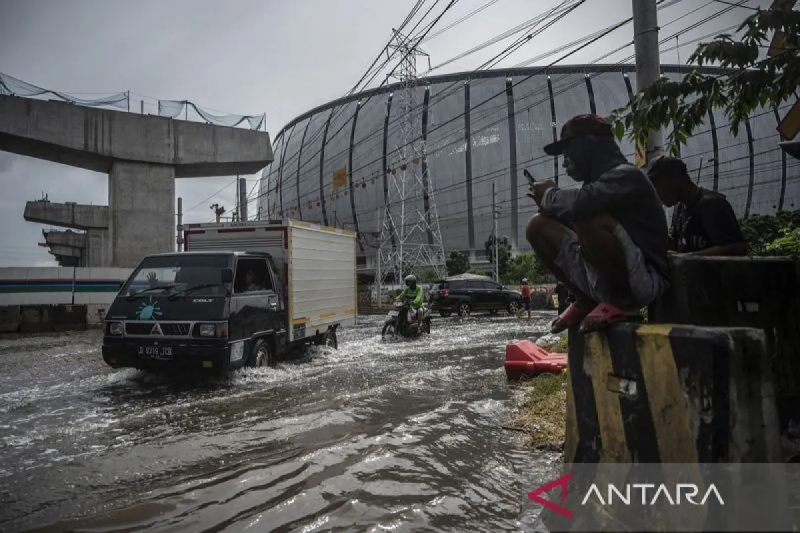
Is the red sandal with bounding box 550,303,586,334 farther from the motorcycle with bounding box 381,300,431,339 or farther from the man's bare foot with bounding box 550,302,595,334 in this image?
the motorcycle with bounding box 381,300,431,339

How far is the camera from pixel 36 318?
17250 millimetres

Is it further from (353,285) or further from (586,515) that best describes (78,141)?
(586,515)

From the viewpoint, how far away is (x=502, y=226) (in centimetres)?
6438

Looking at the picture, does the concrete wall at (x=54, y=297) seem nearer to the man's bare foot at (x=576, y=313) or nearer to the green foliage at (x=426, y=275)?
the man's bare foot at (x=576, y=313)

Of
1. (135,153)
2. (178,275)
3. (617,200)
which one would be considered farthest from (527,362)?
(135,153)

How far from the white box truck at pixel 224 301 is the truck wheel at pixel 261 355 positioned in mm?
15

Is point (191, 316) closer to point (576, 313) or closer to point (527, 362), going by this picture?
point (527, 362)

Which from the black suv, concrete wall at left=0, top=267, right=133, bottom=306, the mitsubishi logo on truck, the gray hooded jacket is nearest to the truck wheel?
the mitsubishi logo on truck

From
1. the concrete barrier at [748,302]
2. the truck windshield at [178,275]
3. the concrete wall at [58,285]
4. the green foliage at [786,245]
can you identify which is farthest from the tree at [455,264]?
the concrete barrier at [748,302]

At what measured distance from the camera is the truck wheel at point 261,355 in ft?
24.8

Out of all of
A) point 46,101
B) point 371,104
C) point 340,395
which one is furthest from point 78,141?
point 371,104

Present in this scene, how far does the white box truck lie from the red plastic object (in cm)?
373

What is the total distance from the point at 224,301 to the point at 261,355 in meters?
1.28

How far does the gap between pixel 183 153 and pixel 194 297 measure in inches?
563
